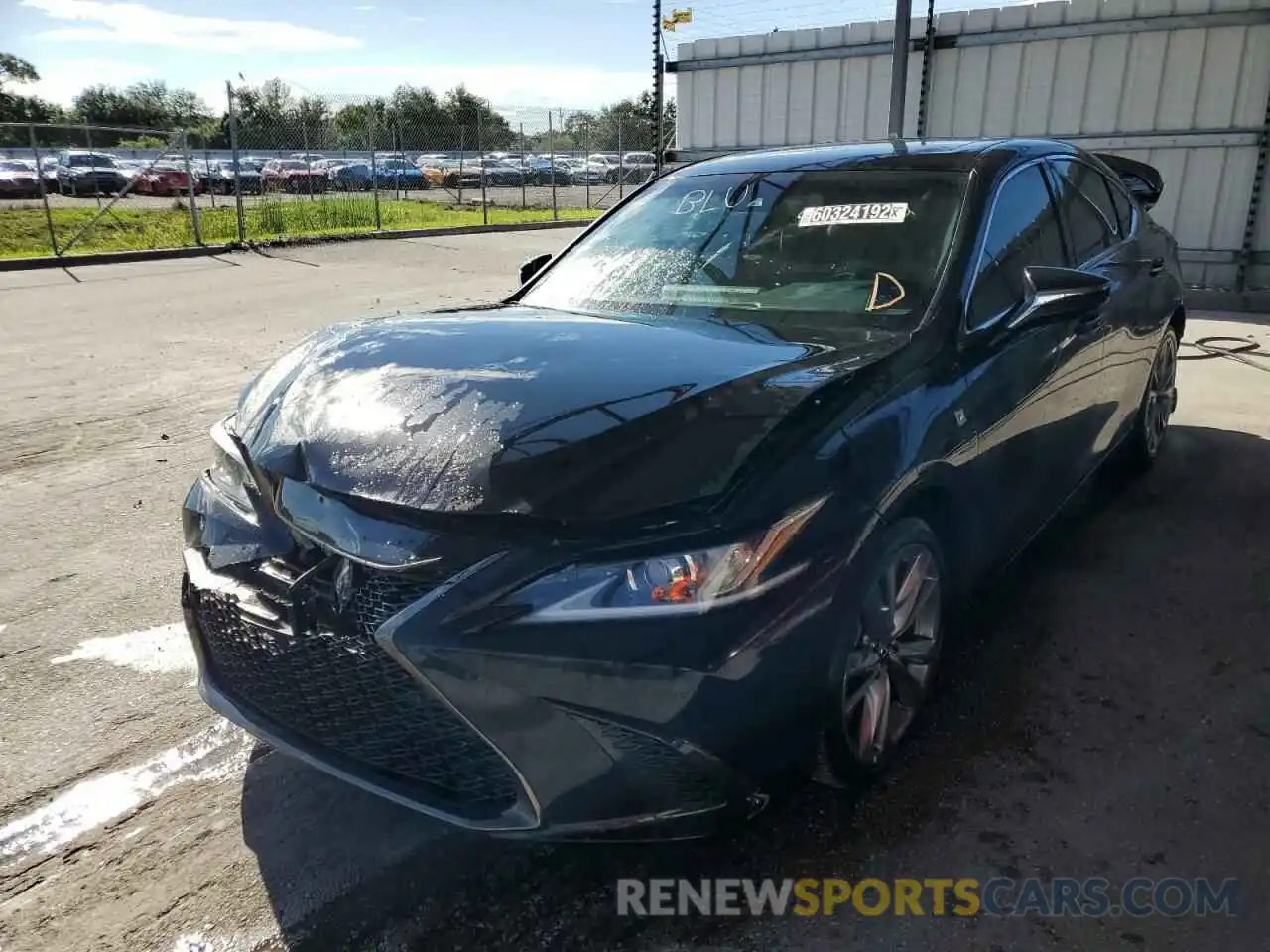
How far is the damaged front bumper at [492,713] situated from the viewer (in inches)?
70.7

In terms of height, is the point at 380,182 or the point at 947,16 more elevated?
the point at 947,16

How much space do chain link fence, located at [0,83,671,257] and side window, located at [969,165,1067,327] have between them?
11229mm

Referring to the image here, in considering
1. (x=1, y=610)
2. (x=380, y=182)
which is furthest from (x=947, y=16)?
(x=380, y=182)

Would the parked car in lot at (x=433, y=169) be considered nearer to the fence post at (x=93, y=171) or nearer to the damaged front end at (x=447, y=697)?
the fence post at (x=93, y=171)

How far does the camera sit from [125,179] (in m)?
22.1

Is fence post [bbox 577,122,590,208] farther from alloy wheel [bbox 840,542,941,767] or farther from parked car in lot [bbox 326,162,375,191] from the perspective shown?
alloy wheel [bbox 840,542,941,767]

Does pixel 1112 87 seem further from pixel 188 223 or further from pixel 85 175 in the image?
pixel 85 175

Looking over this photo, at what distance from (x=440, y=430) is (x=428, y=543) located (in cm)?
34

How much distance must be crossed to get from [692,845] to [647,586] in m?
0.75

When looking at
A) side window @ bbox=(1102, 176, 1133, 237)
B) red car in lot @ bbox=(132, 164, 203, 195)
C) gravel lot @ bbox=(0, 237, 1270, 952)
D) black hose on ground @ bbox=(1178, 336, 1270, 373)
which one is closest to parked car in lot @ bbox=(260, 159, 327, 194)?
red car in lot @ bbox=(132, 164, 203, 195)

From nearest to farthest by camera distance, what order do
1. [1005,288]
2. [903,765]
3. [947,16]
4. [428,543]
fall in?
[428,543], [903,765], [1005,288], [947,16]

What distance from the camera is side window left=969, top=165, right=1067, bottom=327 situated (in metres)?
2.86

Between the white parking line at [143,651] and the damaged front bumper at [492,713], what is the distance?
1277 mm

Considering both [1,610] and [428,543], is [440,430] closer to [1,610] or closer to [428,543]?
[428,543]
